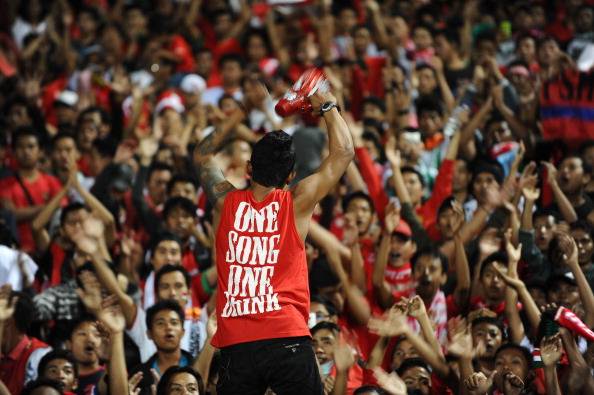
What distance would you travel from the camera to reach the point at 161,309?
787cm

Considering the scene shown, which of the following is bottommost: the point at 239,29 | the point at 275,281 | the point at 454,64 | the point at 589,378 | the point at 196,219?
the point at 589,378

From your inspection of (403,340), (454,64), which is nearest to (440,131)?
A: (454,64)

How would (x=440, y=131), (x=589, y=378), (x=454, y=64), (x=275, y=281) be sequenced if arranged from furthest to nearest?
(x=454, y=64) → (x=440, y=131) → (x=589, y=378) → (x=275, y=281)

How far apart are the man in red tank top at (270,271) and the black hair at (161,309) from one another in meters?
1.82

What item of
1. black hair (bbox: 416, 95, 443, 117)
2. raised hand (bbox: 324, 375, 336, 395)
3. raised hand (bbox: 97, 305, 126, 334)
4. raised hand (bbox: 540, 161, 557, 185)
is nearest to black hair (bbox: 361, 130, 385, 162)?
black hair (bbox: 416, 95, 443, 117)

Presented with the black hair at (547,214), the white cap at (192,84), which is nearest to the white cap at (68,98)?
the white cap at (192,84)

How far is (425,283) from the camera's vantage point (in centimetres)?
838

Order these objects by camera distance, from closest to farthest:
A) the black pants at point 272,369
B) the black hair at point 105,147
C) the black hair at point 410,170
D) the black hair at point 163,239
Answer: the black pants at point 272,369, the black hair at point 163,239, the black hair at point 410,170, the black hair at point 105,147

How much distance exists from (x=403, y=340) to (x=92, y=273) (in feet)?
6.72

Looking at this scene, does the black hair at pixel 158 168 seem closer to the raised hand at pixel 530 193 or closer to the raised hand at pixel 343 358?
the raised hand at pixel 530 193

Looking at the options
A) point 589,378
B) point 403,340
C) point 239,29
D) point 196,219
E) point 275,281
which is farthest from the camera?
point 239,29

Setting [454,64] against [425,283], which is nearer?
[425,283]

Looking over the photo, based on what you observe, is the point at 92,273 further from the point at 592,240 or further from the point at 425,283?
the point at 592,240

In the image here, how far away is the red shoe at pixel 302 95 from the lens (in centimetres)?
612
